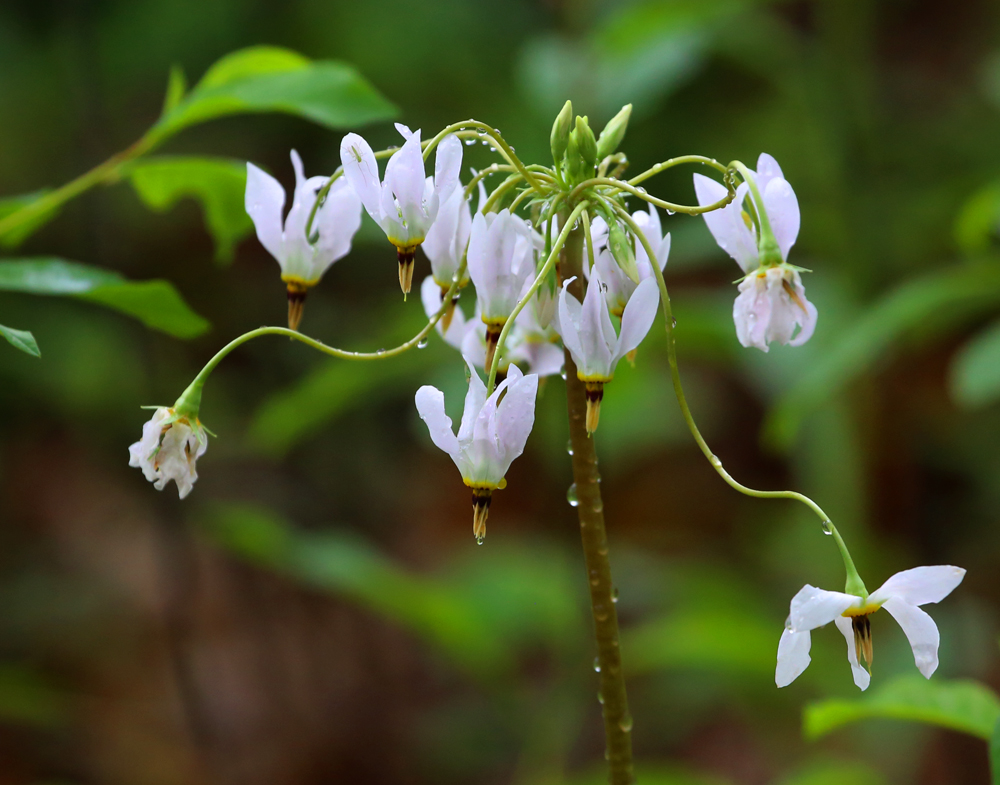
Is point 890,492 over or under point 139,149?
under

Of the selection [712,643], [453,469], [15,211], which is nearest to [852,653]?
[15,211]

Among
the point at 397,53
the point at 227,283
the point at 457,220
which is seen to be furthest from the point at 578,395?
the point at 227,283

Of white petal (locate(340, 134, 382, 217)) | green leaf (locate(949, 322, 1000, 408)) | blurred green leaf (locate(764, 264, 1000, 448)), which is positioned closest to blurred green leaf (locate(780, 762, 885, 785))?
blurred green leaf (locate(764, 264, 1000, 448))

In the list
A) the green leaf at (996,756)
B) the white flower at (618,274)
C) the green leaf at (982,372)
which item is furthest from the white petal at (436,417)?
the green leaf at (982,372)

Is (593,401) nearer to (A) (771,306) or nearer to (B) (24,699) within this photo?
(A) (771,306)

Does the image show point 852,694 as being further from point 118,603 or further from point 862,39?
point 118,603
